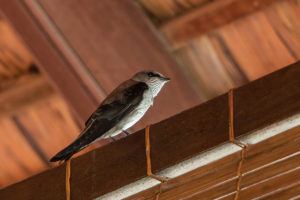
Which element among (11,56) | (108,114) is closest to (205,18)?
(11,56)

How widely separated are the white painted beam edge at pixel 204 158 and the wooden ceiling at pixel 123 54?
1.23 meters

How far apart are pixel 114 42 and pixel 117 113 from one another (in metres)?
0.75

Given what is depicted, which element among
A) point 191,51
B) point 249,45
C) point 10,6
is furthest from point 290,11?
point 10,6

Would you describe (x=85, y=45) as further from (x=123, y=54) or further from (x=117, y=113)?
(x=117, y=113)

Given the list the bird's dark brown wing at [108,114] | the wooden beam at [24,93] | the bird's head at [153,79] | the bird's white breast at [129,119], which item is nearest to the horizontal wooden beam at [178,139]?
the bird's dark brown wing at [108,114]

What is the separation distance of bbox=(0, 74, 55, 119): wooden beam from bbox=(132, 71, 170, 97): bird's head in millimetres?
992

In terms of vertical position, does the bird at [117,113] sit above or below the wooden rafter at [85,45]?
below

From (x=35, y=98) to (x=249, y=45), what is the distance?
3.65 ft

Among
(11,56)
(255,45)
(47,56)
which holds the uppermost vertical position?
(11,56)

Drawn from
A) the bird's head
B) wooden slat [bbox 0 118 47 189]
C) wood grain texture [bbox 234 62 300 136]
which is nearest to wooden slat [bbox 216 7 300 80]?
the bird's head

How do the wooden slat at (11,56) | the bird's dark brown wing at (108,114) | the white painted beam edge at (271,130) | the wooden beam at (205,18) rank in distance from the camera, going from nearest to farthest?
the white painted beam edge at (271,130), the bird's dark brown wing at (108,114), the wooden beam at (205,18), the wooden slat at (11,56)

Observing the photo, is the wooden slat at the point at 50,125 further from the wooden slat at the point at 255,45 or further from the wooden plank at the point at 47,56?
the wooden slat at the point at 255,45

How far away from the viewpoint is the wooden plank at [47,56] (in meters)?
2.54

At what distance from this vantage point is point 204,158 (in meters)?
1.32
